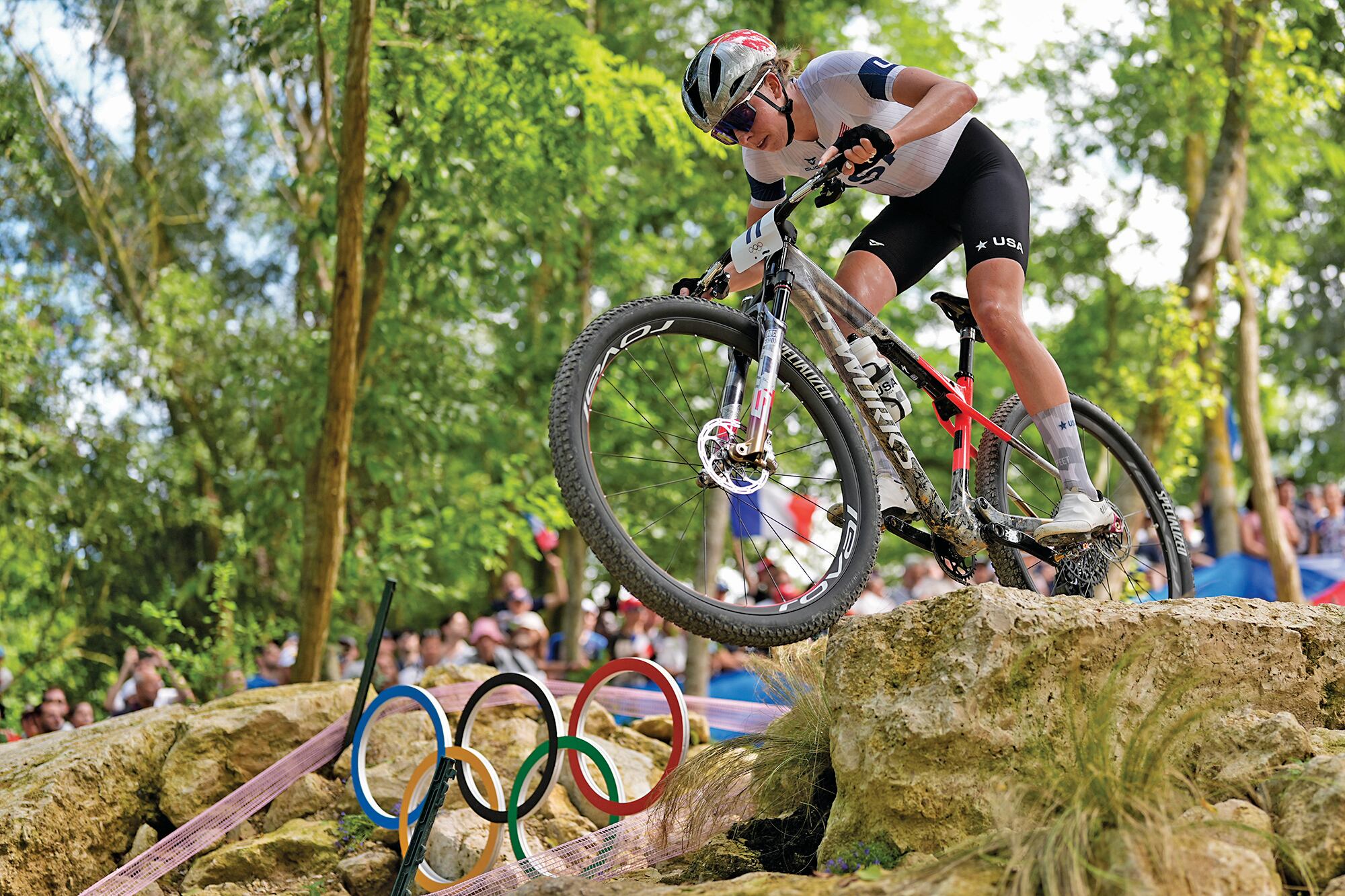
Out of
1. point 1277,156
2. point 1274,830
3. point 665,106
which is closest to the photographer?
point 1274,830

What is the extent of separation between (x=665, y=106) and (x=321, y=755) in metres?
5.56

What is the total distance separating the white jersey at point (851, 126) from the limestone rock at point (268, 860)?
147 inches

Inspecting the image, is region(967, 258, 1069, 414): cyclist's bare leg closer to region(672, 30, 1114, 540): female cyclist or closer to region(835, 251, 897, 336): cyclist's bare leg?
region(672, 30, 1114, 540): female cyclist

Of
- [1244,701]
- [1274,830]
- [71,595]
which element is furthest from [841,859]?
[71,595]

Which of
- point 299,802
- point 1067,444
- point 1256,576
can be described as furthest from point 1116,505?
point 1256,576

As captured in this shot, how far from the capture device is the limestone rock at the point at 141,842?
5574 mm

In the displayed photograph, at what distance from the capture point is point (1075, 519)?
3.92 metres

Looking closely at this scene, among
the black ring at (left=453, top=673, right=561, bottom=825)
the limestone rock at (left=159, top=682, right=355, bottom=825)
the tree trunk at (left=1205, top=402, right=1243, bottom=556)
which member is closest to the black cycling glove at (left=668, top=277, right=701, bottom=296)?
the black ring at (left=453, top=673, right=561, bottom=825)

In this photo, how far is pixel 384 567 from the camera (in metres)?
10.1

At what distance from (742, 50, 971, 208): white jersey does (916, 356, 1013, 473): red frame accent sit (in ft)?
2.24

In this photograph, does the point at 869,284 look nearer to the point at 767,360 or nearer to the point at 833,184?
the point at 833,184

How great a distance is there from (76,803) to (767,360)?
14.2 ft

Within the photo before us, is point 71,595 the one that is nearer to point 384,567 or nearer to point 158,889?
point 384,567

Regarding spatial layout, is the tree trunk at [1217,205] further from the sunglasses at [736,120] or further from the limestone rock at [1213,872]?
the limestone rock at [1213,872]
